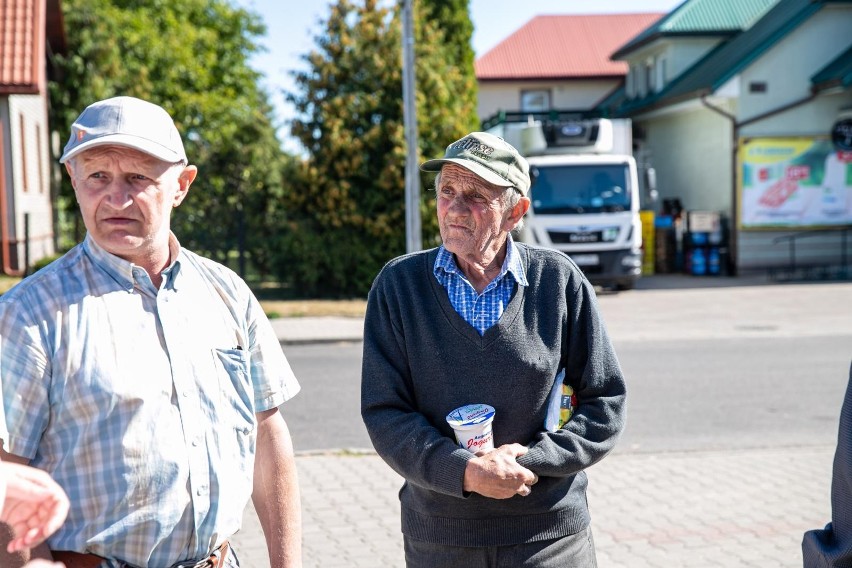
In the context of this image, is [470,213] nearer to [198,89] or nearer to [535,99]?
[198,89]

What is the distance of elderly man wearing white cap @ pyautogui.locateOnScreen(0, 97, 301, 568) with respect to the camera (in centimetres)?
230

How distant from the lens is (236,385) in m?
2.58

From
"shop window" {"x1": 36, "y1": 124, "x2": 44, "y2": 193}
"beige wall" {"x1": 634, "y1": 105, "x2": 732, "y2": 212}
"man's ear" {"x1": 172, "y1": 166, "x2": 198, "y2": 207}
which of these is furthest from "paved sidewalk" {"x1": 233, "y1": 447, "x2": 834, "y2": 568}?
"beige wall" {"x1": 634, "y1": 105, "x2": 732, "y2": 212}

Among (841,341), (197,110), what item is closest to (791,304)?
(841,341)

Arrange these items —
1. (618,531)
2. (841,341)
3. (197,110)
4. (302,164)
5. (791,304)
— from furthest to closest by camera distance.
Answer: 1. (197,110)
2. (302,164)
3. (791,304)
4. (841,341)
5. (618,531)

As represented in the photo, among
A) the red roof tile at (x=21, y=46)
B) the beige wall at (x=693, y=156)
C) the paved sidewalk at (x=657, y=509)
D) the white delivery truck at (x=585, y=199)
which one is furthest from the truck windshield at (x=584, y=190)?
the paved sidewalk at (x=657, y=509)

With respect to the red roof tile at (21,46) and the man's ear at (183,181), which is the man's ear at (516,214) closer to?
the man's ear at (183,181)

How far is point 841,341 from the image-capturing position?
46.1 feet

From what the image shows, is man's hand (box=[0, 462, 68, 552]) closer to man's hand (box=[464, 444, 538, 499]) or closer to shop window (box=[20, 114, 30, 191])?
man's hand (box=[464, 444, 538, 499])

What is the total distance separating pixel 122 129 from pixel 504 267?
3.89 ft

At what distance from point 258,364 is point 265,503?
1.25 feet

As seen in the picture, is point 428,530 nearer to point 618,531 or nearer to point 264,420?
point 264,420

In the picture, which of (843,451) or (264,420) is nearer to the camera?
(843,451)

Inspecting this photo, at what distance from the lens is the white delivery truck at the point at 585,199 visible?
21.0 m
